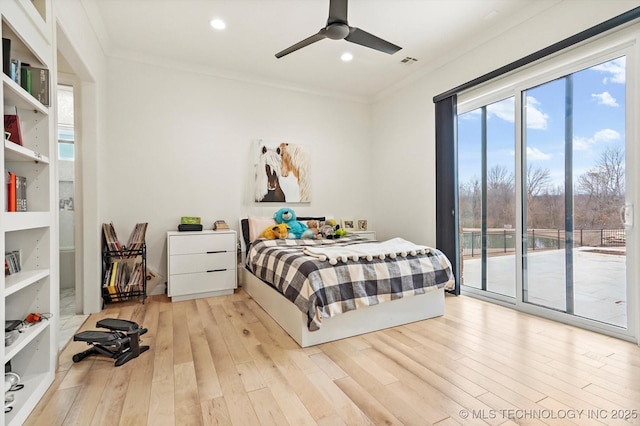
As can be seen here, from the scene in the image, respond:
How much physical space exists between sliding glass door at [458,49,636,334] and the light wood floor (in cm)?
43

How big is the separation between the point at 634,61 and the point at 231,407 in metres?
3.49

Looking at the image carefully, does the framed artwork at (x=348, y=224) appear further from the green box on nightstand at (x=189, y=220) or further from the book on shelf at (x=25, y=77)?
the book on shelf at (x=25, y=77)

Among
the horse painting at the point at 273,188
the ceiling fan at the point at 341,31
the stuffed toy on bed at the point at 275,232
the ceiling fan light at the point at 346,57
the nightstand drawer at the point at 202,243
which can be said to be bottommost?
the nightstand drawer at the point at 202,243

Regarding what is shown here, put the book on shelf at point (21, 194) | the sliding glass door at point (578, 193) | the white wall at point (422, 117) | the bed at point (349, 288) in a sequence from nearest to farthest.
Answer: the book on shelf at point (21, 194), the bed at point (349, 288), the sliding glass door at point (578, 193), the white wall at point (422, 117)

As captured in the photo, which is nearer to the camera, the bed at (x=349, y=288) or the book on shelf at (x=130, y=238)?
the bed at (x=349, y=288)

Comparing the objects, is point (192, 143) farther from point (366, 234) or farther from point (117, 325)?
point (366, 234)

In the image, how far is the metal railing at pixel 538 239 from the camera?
245 cm

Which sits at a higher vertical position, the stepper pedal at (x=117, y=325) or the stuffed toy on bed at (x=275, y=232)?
the stuffed toy on bed at (x=275, y=232)

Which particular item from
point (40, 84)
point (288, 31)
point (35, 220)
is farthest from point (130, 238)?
point (288, 31)

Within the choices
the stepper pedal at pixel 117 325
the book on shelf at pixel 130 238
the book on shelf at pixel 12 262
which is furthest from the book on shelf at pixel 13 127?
the book on shelf at pixel 130 238

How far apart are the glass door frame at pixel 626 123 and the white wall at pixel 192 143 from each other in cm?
224

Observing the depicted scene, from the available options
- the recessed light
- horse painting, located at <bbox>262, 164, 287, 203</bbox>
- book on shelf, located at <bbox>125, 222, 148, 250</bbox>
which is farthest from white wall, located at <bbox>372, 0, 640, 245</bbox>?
book on shelf, located at <bbox>125, 222, 148, 250</bbox>

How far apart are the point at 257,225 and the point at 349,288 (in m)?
1.80

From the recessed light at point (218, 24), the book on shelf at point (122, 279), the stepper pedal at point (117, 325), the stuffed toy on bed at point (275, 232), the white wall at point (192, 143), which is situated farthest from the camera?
the stuffed toy on bed at point (275, 232)
